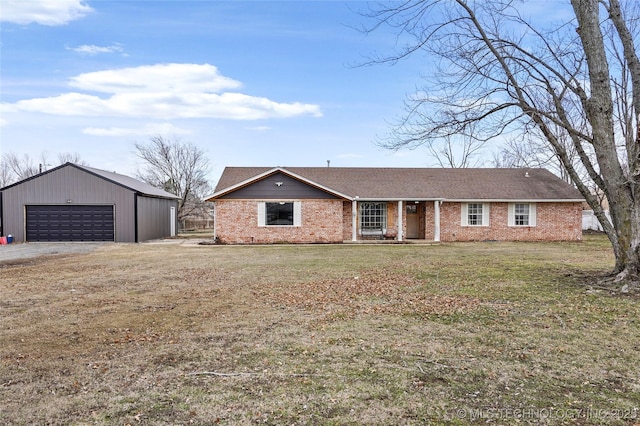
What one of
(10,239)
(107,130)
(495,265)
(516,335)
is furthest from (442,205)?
(107,130)

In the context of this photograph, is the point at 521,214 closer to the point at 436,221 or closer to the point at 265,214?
the point at 436,221

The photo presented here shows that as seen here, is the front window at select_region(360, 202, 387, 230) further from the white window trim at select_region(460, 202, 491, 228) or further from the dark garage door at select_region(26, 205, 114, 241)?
the dark garage door at select_region(26, 205, 114, 241)

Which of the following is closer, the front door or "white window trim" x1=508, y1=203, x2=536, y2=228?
"white window trim" x1=508, y1=203, x2=536, y2=228

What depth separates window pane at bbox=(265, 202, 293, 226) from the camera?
70.4 ft

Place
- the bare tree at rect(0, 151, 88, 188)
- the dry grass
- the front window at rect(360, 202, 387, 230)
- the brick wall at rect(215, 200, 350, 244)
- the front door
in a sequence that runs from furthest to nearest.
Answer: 1. the bare tree at rect(0, 151, 88, 188)
2. the front door
3. the front window at rect(360, 202, 387, 230)
4. the brick wall at rect(215, 200, 350, 244)
5. the dry grass

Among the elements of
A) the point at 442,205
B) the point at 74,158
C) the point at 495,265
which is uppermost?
the point at 74,158

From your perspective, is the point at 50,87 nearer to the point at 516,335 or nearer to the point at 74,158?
the point at 516,335

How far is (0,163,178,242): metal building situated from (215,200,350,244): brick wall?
4.94 metres

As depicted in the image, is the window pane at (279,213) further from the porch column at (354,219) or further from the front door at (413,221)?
the front door at (413,221)

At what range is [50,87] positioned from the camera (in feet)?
80.5

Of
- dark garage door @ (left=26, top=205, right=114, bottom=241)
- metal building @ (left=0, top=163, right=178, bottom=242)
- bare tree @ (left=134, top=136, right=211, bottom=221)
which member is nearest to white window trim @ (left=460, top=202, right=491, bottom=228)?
metal building @ (left=0, top=163, right=178, bottom=242)

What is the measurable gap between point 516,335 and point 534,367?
117 centimetres

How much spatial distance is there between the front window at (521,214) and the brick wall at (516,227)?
10.4 inches

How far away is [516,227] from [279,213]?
40.2ft
